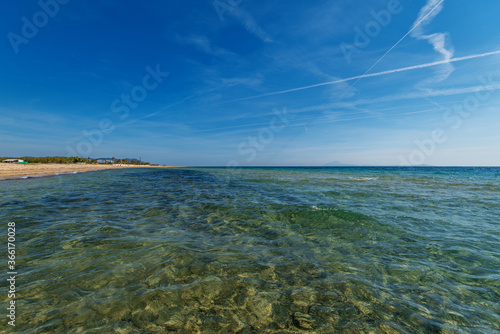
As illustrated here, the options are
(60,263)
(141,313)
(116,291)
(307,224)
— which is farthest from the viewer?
(307,224)

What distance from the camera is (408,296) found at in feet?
14.0

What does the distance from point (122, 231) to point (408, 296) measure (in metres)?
8.76

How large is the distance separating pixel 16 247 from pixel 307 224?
32.7ft

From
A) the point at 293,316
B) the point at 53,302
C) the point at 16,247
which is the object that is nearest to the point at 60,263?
the point at 53,302

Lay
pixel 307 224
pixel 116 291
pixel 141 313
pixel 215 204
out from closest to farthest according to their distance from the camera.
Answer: pixel 141 313 → pixel 116 291 → pixel 307 224 → pixel 215 204

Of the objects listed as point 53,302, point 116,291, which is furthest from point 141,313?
point 53,302

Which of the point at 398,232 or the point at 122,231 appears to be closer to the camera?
the point at 122,231

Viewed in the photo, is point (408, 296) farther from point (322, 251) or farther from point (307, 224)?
point (307, 224)

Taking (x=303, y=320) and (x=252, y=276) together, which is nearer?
(x=303, y=320)

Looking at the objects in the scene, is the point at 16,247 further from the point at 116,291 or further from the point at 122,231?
the point at 116,291

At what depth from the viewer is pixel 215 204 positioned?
42.9ft

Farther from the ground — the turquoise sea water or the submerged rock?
the turquoise sea water

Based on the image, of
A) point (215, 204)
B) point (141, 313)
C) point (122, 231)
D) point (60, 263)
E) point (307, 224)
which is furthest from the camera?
point (215, 204)

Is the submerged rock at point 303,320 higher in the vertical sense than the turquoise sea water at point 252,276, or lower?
lower
